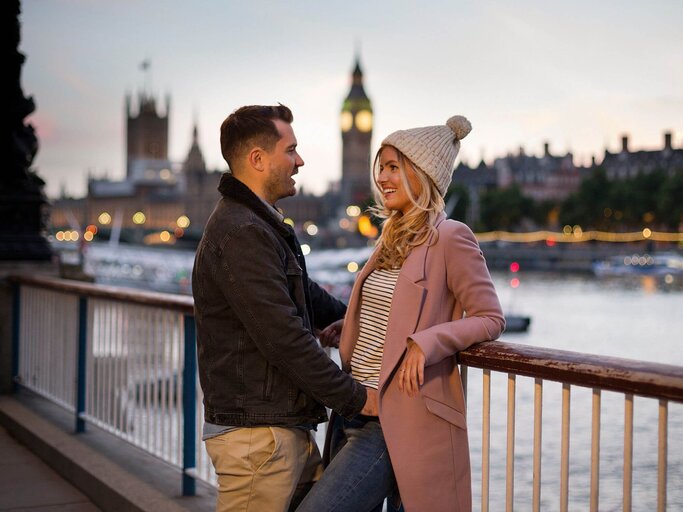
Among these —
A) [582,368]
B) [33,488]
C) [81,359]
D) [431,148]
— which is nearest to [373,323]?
[431,148]

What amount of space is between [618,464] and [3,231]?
901cm

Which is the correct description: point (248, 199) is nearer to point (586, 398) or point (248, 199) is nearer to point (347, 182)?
point (586, 398)

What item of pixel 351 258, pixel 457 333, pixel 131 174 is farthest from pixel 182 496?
pixel 131 174

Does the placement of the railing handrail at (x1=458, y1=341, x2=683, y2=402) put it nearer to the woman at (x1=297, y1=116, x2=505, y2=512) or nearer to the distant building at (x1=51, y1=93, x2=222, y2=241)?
the woman at (x1=297, y1=116, x2=505, y2=512)

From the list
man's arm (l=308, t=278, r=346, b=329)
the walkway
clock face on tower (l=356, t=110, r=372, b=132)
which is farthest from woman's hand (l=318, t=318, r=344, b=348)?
clock face on tower (l=356, t=110, r=372, b=132)

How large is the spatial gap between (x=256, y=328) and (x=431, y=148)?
1.94ft

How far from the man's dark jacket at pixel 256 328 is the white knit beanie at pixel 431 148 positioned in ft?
1.23

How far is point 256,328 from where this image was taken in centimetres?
229

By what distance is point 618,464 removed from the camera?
1280 centimetres

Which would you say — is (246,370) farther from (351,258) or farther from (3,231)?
(351,258)

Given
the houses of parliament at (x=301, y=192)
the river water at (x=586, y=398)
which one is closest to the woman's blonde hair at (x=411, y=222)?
the river water at (x=586, y=398)

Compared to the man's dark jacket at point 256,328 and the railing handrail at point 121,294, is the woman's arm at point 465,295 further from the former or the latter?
the railing handrail at point 121,294

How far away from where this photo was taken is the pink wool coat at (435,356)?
2.19m

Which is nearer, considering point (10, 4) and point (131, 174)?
point (10, 4)
